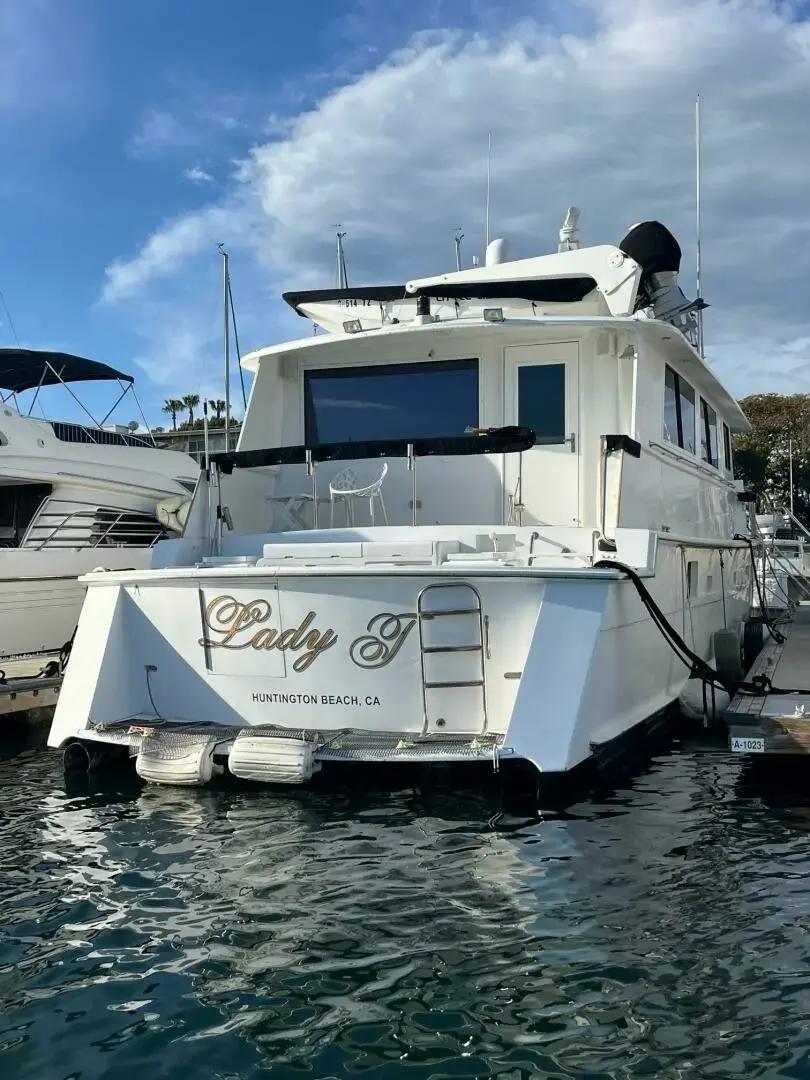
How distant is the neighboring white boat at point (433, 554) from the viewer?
5793 millimetres

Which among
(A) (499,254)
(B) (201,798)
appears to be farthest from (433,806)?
(A) (499,254)

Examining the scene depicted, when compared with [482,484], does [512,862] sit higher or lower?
lower

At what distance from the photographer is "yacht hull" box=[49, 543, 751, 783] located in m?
5.60

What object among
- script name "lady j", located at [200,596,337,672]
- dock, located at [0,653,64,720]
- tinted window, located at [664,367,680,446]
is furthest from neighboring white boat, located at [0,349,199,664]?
tinted window, located at [664,367,680,446]

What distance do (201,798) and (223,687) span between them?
76cm

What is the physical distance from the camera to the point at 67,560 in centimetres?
1202

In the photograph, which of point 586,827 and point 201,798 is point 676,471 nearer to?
point 586,827

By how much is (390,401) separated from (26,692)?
4.86m

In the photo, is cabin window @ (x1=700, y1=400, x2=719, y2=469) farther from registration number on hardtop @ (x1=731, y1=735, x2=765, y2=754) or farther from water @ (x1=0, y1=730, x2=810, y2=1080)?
water @ (x1=0, y1=730, x2=810, y2=1080)

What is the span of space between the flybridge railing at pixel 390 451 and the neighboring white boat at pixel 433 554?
0.06 feet

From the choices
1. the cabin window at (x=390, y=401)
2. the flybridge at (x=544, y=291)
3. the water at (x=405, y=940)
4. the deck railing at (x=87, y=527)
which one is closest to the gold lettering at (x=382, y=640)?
the water at (x=405, y=940)

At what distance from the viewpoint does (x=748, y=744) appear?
6.38 m

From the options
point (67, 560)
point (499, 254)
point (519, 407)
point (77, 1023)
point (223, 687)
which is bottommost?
point (77, 1023)

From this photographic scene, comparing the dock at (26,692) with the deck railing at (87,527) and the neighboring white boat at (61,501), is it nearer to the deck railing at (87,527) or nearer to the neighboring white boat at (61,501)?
the neighboring white boat at (61,501)
